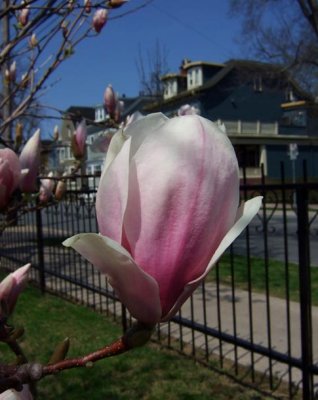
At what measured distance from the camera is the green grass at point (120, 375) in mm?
3488

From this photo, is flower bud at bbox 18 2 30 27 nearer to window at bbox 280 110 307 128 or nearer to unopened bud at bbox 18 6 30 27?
unopened bud at bbox 18 6 30 27

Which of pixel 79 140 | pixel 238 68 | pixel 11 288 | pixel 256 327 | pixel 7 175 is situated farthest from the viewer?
pixel 238 68

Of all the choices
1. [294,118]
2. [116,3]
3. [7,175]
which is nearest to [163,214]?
[7,175]

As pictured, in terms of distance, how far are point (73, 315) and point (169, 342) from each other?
1.52 metres

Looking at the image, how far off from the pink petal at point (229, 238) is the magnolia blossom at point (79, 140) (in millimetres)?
1633

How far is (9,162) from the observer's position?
3.75 ft

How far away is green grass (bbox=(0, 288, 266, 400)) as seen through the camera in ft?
11.4

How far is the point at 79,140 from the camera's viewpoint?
2166 millimetres

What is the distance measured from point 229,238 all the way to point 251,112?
39.2m

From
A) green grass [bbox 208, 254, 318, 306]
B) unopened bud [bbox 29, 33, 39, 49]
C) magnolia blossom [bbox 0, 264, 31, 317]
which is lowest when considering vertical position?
green grass [bbox 208, 254, 318, 306]

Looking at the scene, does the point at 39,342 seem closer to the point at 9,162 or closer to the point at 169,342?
the point at 169,342

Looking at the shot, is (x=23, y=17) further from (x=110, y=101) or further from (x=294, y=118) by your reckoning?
(x=294, y=118)

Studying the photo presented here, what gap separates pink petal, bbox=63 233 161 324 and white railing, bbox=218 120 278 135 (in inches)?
1437

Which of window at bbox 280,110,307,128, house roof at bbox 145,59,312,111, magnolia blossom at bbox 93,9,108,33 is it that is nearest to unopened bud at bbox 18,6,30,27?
magnolia blossom at bbox 93,9,108,33
